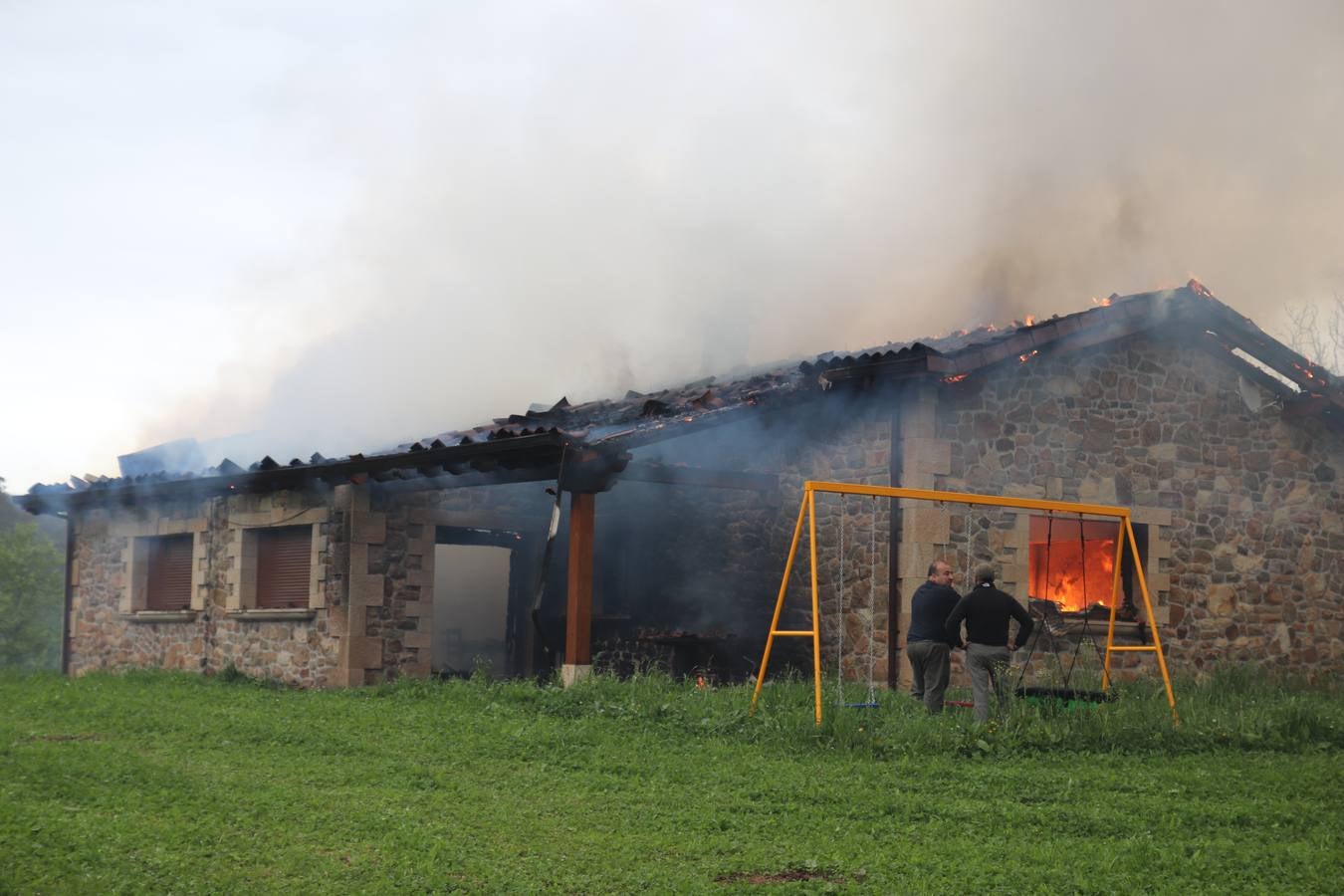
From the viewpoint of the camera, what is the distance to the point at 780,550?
13836 mm

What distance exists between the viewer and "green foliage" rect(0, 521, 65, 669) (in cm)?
2936

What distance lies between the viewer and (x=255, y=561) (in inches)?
611

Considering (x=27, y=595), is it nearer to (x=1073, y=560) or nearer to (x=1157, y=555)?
(x=1073, y=560)

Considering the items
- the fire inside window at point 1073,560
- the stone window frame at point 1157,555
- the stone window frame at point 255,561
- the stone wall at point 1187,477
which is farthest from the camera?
the stone window frame at point 255,561

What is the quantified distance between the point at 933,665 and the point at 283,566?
26.9ft

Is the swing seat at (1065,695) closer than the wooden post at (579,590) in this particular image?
Yes

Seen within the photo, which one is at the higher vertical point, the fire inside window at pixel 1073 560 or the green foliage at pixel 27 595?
the fire inside window at pixel 1073 560

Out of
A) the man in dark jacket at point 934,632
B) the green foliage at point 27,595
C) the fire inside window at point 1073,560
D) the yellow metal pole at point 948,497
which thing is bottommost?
the green foliage at point 27,595

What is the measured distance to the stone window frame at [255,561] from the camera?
14.3 metres

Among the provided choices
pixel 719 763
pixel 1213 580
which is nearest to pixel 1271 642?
pixel 1213 580

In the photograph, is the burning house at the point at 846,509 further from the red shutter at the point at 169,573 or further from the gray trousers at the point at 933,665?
the gray trousers at the point at 933,665

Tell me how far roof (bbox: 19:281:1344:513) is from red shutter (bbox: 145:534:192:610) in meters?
0.90

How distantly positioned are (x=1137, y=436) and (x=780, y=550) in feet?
13.6

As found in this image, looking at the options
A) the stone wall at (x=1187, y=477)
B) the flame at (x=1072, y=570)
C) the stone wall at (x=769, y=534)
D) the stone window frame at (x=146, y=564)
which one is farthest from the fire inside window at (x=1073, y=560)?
the stone window frame at (x=146, y=564)
